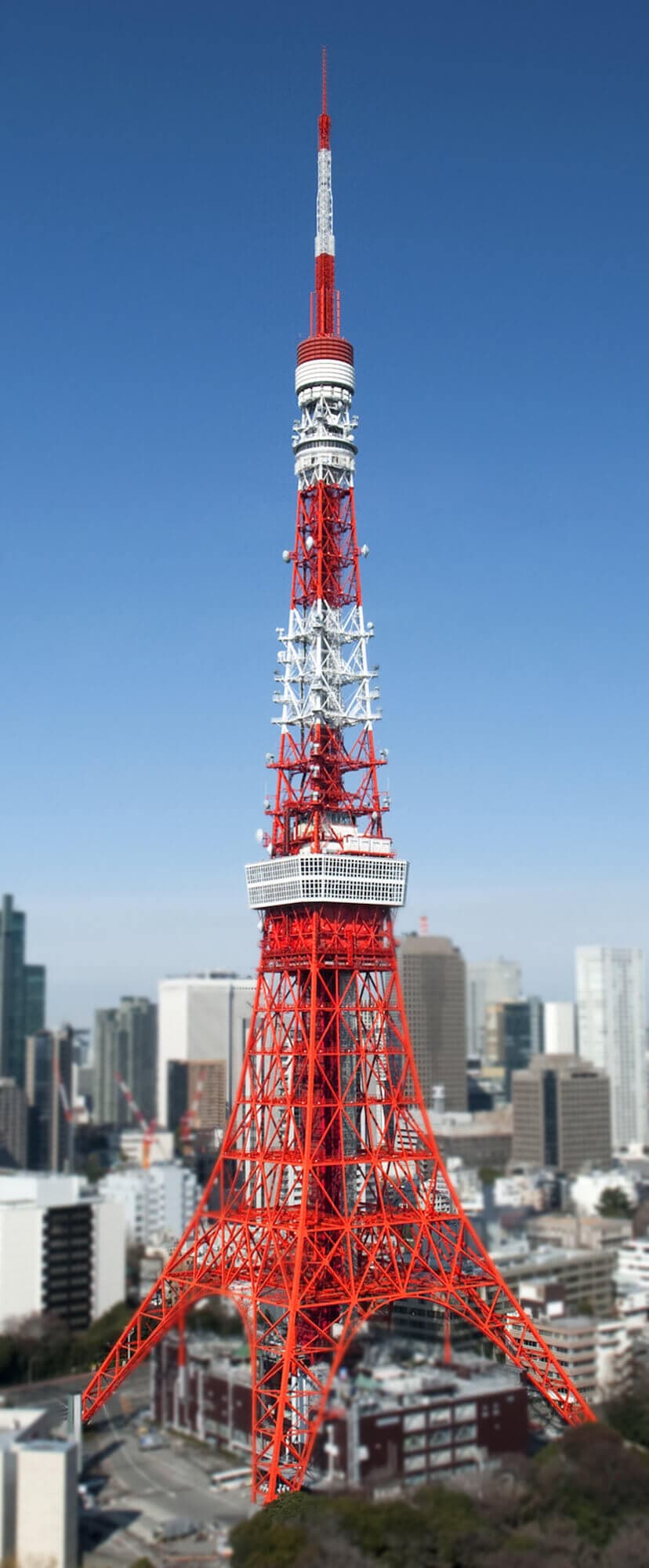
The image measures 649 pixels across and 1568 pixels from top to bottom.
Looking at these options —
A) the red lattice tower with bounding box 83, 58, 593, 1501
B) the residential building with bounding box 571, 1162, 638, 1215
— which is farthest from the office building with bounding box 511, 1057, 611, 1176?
the red lattice tower with bounding box 83, 58, 593, 1501

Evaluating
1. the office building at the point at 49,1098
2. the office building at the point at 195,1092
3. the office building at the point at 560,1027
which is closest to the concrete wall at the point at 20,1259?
the office building at the point at 195,1092

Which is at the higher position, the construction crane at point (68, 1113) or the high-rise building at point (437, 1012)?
the high-rise building at point (437, 1012)

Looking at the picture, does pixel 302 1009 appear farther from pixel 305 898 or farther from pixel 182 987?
pixel 182 987

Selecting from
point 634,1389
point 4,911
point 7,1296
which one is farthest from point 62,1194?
point 4,911

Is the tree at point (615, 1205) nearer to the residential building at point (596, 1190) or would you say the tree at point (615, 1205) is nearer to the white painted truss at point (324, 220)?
the residential building at point (596, 1190)

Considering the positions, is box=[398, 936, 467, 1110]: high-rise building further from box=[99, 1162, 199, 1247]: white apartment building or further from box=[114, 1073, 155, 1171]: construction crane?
box=[99, 1162, 199, 1247]: white apartment building

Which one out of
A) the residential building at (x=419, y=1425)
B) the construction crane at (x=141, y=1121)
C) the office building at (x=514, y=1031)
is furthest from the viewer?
the office building at (x=514, y=1031)
